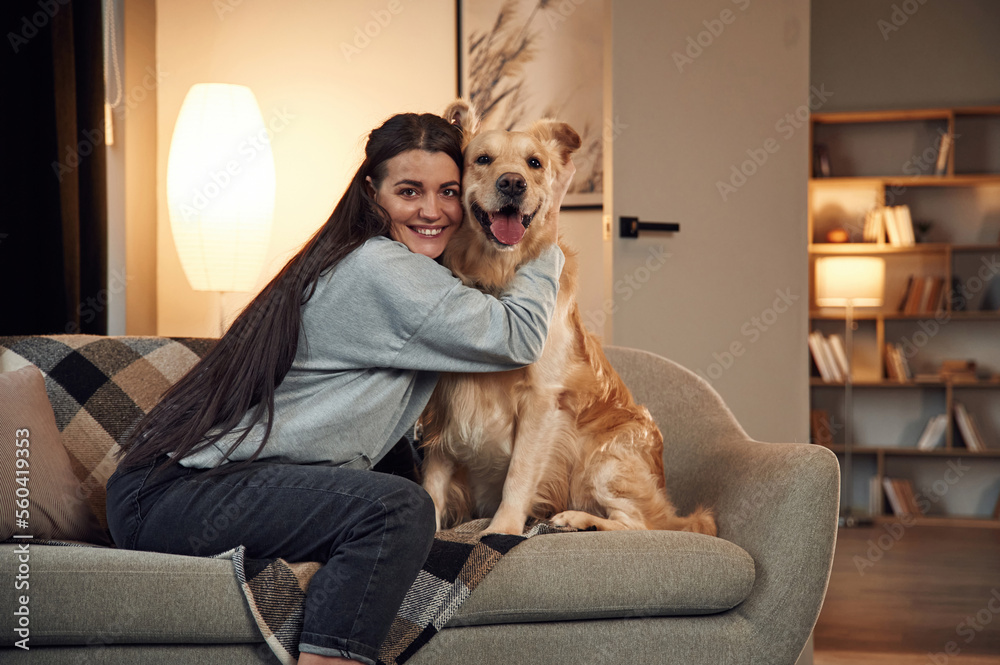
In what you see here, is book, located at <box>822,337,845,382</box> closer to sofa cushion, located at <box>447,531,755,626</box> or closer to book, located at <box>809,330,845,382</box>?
book, located at <box>809,330,845,382</box>

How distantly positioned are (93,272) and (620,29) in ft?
7.14

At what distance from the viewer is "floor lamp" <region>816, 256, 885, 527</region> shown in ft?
15.9

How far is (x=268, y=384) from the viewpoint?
1.39 metres

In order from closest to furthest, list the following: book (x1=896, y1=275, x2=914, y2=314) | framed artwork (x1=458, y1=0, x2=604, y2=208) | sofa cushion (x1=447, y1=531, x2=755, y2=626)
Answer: sofa cushion (x1=447, y1=531, x2=755, y2=626)
framed artwork (x1=458, y1=0, x2=604, y2=208)
book (x1=896, y1=275, x2=914, y2=314)

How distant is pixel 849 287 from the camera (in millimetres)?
4852

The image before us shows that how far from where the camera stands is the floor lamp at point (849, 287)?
484 cm

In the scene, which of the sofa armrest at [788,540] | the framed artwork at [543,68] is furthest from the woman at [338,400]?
Result: the framed artwork at [543,68]

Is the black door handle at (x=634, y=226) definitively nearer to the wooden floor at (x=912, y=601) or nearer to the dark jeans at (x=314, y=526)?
the wooden floor at (x=912, y=601)

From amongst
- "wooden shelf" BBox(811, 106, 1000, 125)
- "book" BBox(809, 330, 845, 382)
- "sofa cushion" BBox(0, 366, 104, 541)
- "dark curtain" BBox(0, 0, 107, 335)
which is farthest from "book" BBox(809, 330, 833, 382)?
"sofa cushion" BBox(0, 366, 104, 541)

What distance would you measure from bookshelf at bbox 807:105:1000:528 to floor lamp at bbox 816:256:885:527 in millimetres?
210

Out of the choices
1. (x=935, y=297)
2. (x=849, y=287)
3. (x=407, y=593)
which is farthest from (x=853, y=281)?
(x=407, y=593)

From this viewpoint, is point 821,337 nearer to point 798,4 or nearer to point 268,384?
point 798,4

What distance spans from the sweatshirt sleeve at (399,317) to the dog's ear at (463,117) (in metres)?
0.41

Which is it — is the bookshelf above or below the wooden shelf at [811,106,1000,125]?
below
